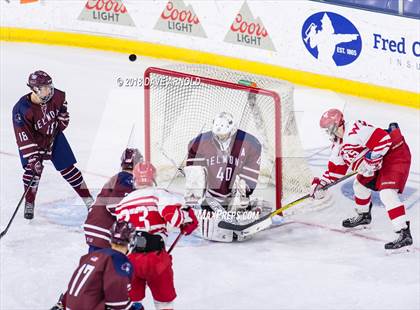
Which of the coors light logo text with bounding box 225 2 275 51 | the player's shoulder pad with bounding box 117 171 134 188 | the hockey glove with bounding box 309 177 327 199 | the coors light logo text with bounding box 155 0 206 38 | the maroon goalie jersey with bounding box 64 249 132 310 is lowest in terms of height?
the maroon goalie jersey with bounding box 64 249 132 310

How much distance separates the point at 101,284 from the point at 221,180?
6.72ft

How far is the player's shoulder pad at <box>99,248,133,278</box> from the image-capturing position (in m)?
3.87

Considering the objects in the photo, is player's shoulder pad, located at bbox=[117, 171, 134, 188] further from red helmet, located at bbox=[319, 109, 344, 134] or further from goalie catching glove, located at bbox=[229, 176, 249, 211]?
red helmet, located at bbox=[319, 109, 344, 134]

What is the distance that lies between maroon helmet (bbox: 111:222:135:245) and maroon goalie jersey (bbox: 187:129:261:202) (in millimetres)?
1877

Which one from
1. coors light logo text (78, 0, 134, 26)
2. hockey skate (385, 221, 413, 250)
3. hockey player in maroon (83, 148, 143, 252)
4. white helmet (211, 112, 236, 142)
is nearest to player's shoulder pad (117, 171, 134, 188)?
hockey player in maroon (83, 148, 143, 252)

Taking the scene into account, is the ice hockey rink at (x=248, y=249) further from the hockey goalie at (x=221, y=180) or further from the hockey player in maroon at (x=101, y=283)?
the hockey player in maroon at (x=101, y=283)

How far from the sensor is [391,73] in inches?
311

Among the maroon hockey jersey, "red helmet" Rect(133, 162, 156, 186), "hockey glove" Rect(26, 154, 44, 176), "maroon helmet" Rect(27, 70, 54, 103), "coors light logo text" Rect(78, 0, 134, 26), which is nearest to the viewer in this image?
"red helmet" Rect(133, 162, 156, 186)

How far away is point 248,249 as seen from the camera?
573cm

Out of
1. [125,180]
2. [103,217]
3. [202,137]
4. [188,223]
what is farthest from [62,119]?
[188,223]

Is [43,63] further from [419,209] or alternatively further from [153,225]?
[153,225]

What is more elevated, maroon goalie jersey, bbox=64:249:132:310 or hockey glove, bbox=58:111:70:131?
hockey glove, bbox=58:111:70:131

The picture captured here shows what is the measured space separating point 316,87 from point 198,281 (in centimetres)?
335

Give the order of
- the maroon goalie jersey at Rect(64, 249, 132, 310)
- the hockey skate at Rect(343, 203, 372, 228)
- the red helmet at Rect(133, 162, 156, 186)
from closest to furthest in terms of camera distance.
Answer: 1. the maroon goalie jersey at Rect(64, 249, 132, 310)
2. the red helmet at Rect(133, 162, 156, 186)
3. the hockey skate at Rect(343, 203, 372, 228)
